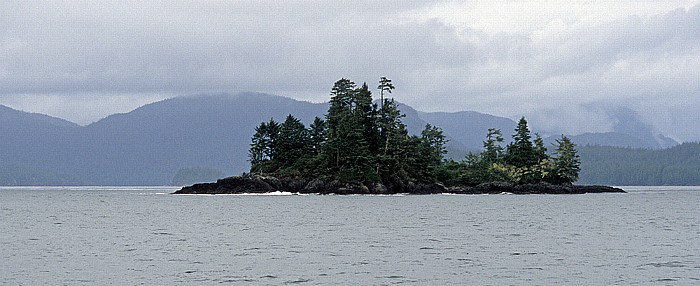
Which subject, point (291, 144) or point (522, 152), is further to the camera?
point (522, 152)

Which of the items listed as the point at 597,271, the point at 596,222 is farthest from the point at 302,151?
the point at 597,271

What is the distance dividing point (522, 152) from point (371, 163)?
45824 mm

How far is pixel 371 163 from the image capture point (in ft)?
549

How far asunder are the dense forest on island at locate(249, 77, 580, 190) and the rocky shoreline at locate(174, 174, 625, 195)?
1326 mm

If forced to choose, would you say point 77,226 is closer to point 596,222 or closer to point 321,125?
point 596,222

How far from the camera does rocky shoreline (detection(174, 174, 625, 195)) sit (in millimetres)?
169125

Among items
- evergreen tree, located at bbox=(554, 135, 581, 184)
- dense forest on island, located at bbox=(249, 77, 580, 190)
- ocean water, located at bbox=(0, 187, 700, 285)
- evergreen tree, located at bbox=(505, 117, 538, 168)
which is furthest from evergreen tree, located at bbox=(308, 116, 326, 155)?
ocean water, located at bbox=(0, 187, 700, 285)

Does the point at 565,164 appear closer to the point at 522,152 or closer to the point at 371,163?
the point at 522,152

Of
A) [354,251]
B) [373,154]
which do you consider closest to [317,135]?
[373,154]

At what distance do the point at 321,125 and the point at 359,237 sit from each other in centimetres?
12307

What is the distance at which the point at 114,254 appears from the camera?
52.7 m

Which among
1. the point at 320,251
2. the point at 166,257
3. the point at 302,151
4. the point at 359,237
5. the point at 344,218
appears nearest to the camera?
the point at 166,257

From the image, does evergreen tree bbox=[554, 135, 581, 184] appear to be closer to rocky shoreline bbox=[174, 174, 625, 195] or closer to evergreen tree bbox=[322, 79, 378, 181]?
rocky shoreline bbox=[174, 174, 625, 195]


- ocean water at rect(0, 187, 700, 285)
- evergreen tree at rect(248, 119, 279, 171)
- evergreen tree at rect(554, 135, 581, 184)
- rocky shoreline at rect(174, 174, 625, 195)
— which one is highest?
evergreen tree at rect(248, 119, 279, 171)
